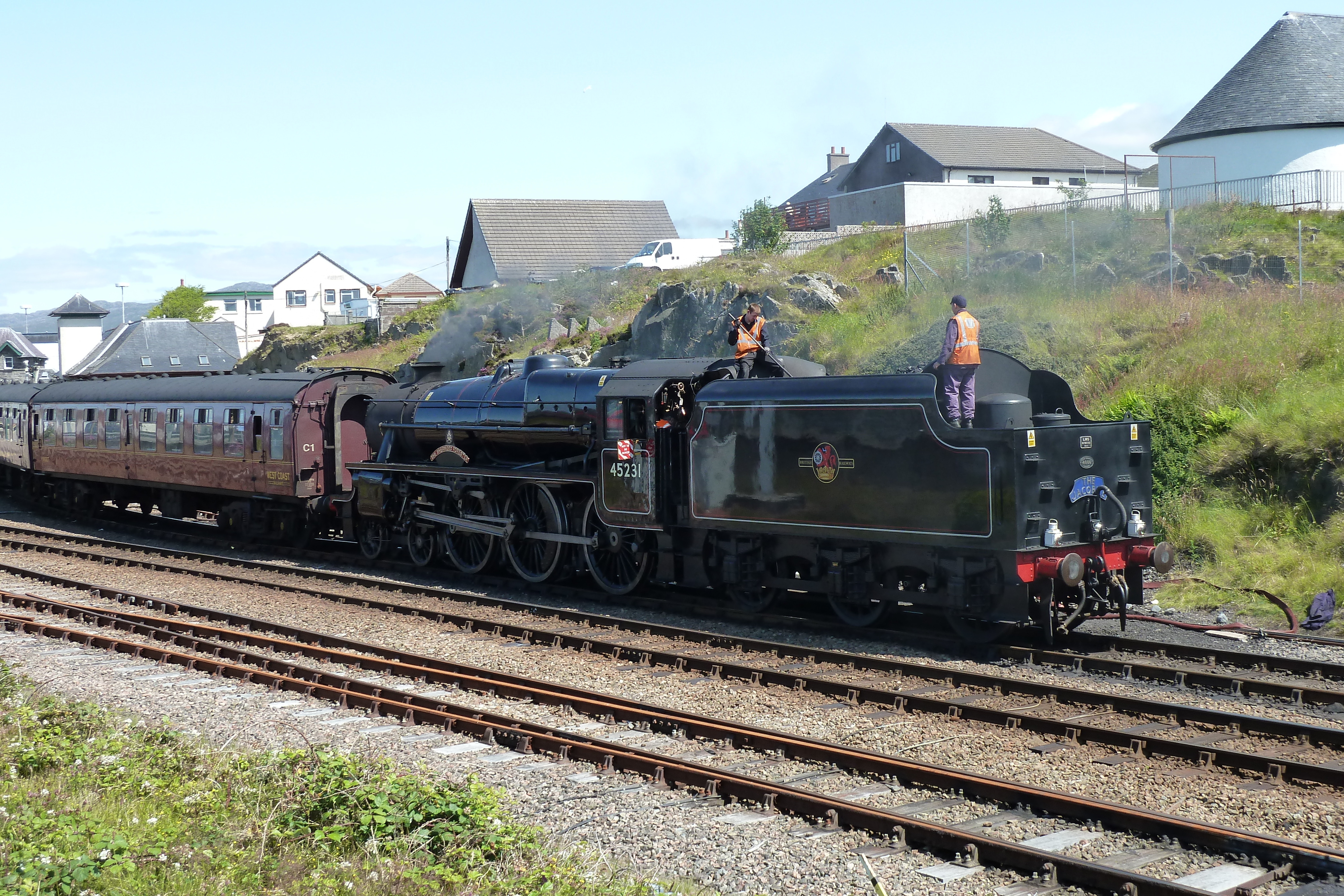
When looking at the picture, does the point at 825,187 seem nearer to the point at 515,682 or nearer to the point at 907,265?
the point at 907,265

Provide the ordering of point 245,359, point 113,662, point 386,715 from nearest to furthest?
point 386,715 < point 113,662 < point 245,359

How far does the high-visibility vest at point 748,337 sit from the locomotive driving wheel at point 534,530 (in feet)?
10.3

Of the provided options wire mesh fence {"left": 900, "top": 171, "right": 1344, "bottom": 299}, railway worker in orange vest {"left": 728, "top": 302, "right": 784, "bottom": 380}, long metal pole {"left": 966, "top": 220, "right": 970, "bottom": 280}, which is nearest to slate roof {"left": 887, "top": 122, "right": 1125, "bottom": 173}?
wire mesh fence {"left": 900, "top": 171, "right": 1344, "bottom": 299}

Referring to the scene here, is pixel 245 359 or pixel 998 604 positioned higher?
pixel 245 359

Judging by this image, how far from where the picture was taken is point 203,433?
20422 millimetres

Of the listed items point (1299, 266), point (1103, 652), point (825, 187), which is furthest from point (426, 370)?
point (825, 187)

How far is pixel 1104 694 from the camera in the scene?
8.59 m

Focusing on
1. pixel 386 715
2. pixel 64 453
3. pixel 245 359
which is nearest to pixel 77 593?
pixel 386 715

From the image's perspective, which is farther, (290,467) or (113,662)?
(290,467)

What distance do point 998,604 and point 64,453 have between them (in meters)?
21.2

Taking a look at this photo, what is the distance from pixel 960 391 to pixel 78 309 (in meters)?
93.4

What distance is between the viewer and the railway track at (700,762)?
18.4 ft

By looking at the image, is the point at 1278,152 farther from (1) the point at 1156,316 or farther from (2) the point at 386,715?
(2) the point at 386,715

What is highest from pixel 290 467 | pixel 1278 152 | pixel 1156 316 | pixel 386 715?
pixel 1278 152
